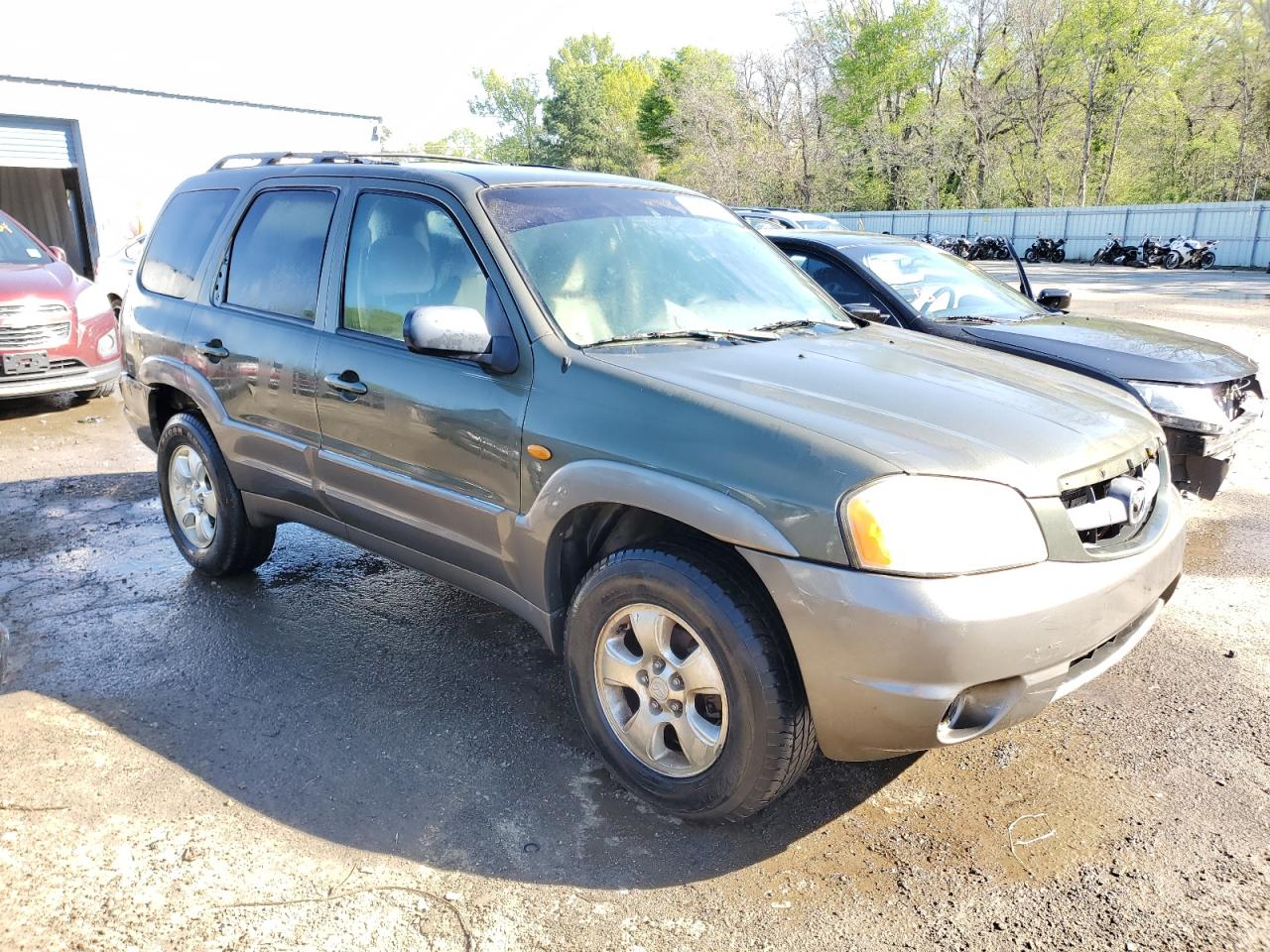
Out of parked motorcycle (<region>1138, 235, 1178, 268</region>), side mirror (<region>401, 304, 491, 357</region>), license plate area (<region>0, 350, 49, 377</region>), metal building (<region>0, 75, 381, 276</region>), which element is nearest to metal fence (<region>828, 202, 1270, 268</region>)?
parked motorcycle (<region>1138, 235, 1178, 268</region>)

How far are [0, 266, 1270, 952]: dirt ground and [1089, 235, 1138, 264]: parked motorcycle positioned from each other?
3366cm

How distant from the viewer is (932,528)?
2338 millimetres

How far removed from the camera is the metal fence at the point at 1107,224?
31562 millimetres

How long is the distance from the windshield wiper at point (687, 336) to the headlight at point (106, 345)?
7.61 m

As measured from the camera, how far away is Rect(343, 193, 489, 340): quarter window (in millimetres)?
3314

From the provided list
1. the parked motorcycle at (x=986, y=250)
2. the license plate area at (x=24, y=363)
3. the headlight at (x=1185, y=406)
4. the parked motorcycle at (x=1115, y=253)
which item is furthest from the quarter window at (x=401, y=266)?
the parked motorcycle at (x=986, y=250)

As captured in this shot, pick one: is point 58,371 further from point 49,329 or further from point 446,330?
point 446,330

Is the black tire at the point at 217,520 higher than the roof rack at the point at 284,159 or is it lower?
lower

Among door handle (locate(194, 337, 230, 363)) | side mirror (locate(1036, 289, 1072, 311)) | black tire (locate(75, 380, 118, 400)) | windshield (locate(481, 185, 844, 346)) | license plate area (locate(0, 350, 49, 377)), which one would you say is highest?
windshield (locate(481, 185, 844, 346))

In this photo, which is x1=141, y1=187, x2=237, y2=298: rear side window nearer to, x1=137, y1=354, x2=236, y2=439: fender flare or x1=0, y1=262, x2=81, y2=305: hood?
x1=137, y1=354, x2=236, y2=439: fender flare

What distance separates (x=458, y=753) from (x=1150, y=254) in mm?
35525

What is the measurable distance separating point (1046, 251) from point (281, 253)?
38563 mm

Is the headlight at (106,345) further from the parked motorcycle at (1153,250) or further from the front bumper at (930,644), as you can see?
the parked motorcycle at (1153,250)

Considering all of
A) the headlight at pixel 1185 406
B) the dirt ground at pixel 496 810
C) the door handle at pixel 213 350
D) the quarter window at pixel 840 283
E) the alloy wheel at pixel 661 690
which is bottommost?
the dirt ground at pixel 496 810
